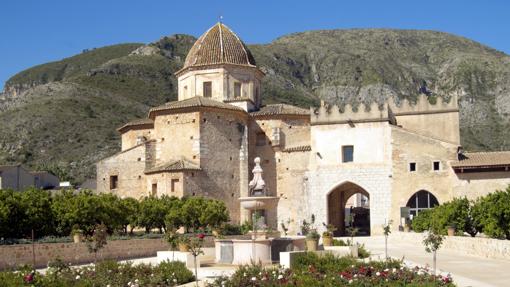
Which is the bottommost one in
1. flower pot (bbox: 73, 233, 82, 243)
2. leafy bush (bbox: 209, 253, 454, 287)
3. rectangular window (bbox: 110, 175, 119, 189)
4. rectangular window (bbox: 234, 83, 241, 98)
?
leafy bush (bbox: 209, 253, 454, 287)

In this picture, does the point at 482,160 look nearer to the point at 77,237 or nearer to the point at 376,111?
the point at 376,111

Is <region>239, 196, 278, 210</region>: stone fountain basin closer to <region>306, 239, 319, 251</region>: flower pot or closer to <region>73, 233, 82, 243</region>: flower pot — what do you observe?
<region>306, 239, 319, 251</region>: flower pot

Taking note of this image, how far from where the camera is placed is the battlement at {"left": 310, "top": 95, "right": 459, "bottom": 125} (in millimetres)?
39875

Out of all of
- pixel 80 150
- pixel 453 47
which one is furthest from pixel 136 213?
pixel 453 47

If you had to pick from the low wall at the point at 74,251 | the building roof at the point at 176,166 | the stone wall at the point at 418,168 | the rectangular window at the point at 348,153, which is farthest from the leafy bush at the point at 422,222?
the building roof at the point at 176,166

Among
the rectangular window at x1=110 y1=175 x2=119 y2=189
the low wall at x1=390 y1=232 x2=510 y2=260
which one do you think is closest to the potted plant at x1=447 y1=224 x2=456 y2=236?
the low wall at x1=390 y1=232 x2=510 y2=260

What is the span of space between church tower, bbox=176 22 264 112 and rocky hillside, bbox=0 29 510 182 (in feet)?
41.0

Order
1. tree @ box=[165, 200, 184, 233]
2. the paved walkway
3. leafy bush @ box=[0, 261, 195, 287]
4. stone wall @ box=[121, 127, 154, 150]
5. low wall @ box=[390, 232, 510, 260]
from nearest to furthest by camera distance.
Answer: leafy bush @ box=[0, 261, 195, 287] → the paved walkway → low wall @ box=[390, 232, 510, 260] → tree @ box=[165, 200, 184, 233] → stone wall @ box=[121, 127, 154, 150]

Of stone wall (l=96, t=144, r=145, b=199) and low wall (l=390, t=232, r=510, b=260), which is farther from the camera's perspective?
stone wall (l=96, t=144, r=145, b=199)


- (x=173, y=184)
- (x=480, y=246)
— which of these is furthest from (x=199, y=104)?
(x=480, y=246)

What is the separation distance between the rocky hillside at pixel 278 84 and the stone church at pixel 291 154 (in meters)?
6.34

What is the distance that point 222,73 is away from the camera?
42844mm

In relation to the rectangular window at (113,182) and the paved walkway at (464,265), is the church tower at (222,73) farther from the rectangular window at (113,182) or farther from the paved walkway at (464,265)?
the paved walkway at (464,265)

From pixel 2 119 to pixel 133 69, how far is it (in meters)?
22.1
